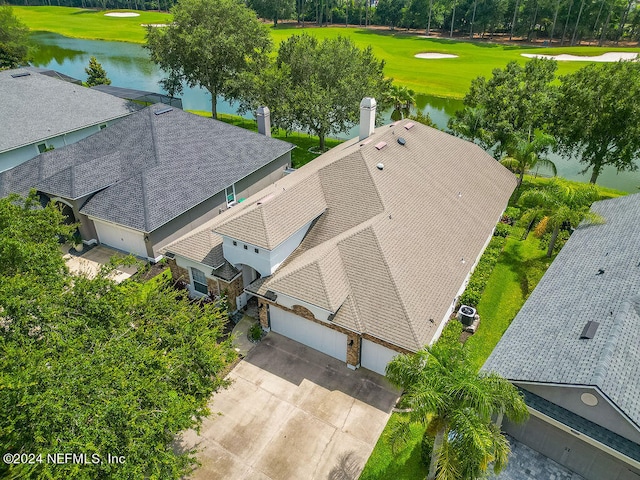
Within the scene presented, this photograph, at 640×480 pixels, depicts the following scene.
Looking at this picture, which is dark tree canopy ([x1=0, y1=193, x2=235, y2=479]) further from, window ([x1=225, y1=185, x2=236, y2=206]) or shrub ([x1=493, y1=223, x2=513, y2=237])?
shrub ([x1=493, y1=223, x2=513, y2=237])

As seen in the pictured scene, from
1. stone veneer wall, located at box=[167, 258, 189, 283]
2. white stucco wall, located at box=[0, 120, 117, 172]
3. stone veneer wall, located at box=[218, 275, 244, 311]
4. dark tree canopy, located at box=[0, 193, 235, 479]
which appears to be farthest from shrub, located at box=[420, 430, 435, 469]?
white stucco wall, located at box=[0, 120, 117, 172]

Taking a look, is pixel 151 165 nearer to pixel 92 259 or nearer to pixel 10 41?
pixel 92 259

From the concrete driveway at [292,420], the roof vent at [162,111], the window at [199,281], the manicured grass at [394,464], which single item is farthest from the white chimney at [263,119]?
the manicured grass at [394,464]

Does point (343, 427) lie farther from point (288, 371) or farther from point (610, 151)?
point (610, 151)

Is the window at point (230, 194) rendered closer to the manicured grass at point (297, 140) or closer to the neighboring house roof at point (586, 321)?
the manicured grass at point (297, 140)

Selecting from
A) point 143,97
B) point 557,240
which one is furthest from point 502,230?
point 143,97

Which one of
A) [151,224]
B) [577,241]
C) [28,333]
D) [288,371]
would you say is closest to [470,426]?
[288,371]
